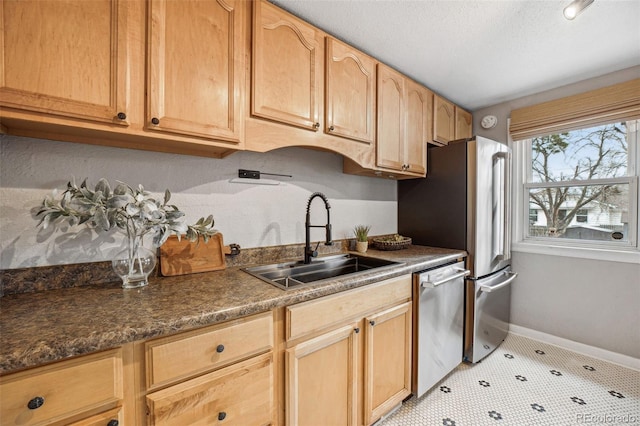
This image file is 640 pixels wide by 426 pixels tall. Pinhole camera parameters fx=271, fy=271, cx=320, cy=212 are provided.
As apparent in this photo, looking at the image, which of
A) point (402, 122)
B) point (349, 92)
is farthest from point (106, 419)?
point (402, 122)

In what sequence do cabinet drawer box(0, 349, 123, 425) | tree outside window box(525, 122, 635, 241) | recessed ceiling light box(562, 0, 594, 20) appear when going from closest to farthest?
1. cabinet drawer box(0, 349, 123, 425)
2. recessed ceiling light box(562, 0, 594, 20)
3. tree outside window box(525, 122, 635, 241)

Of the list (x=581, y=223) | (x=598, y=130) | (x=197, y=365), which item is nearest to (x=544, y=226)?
(x=581, y=223)

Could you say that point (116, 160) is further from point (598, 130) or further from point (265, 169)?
point (598, 130)

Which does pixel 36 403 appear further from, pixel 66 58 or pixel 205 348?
pixel 66 58

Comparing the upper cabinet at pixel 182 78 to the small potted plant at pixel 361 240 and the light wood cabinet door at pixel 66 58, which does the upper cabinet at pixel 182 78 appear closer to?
the light wood cabinet door at pixel 66 58

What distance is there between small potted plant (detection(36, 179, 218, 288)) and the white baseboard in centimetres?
299

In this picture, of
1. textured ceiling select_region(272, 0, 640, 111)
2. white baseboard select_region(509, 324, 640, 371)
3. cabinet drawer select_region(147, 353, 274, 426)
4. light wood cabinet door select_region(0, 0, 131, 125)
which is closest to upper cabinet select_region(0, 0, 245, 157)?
light wood cabinet door select_region(0, 0, 131, 125)

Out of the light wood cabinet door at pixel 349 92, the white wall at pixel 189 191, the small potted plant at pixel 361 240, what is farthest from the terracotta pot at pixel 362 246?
the light wood cabinet door at pixel 349 92

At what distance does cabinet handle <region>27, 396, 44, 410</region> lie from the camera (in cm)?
65

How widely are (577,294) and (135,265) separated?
324 centimetres

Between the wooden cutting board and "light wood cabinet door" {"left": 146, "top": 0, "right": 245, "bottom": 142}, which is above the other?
"light wood cabinet door" {"left": 146, "top": 0, "right": 245, "bottom": 142}

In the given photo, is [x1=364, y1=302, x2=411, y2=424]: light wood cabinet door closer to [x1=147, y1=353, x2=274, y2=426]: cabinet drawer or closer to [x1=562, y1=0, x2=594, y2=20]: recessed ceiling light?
[x1=147, y1=353, x2=274, y2=426]: cabinet drawer

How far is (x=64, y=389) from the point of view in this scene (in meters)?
0.69

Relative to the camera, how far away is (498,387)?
185 cm
